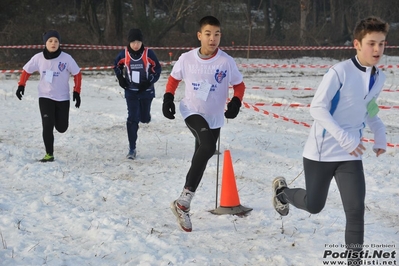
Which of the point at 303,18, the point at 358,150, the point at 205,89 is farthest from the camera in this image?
the point at 303,18

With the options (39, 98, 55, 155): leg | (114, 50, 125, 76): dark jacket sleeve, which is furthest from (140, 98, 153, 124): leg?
(39, 98, 55, 155): leg

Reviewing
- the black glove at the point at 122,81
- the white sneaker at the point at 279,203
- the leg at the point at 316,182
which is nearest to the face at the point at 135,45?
the black glove at the point at 122,81

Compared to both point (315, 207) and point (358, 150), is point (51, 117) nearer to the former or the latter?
point (315, 207)

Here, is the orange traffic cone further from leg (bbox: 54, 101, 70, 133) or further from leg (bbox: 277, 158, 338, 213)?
leg (bbox: 54, 101, 70, 133)

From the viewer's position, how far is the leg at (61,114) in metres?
8.33

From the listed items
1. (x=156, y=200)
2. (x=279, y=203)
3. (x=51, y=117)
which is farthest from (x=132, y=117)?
(x=279, y=203)

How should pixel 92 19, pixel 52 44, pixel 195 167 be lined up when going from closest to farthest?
pixel 195 167
pixel 52 44
pixel 92 19

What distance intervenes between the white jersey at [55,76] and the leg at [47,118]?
9cm

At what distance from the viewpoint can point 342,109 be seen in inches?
174

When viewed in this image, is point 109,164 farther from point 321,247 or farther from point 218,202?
point 321,247

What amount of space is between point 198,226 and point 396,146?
4692 millimetres

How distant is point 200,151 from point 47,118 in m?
3.32

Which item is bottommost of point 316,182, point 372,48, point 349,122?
point 316,182

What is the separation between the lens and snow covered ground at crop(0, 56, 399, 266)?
4.89 m
